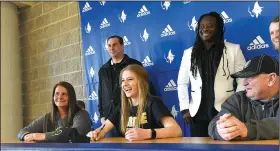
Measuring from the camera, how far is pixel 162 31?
7.54ft

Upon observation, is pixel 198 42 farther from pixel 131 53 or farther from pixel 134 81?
pixel 131 53

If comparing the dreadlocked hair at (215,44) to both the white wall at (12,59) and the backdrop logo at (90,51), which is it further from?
the white wall at (12,59)

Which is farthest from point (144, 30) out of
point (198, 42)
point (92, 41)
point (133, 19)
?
point (198, 42)

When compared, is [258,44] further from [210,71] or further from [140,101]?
[140,101]

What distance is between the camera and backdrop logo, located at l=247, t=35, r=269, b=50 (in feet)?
5.98

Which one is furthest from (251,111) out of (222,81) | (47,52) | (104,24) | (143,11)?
(47,52)

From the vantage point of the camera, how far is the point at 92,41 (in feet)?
8.93

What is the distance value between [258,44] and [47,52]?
6.65 ft

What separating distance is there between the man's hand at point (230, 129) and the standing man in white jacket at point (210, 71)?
0.73 meters

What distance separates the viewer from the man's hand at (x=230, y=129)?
84cm

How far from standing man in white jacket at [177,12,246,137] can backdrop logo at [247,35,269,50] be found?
22 centimetres

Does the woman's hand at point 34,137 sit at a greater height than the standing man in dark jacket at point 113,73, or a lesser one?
lesser

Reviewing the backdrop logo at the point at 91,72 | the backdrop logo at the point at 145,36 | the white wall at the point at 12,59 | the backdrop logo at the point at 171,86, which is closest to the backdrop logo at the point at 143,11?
the backdrop logo at the point at 145,36

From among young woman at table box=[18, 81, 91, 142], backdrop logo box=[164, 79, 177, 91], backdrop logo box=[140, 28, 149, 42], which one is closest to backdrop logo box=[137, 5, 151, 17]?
backdrop logo box=[140, 28, 149, 42]
